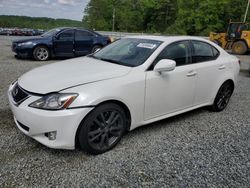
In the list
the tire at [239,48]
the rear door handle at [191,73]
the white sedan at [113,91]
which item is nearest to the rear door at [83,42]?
the white sedan at [113,91]

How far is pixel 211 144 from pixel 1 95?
419 centimetres

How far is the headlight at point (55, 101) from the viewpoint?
2.54 meters

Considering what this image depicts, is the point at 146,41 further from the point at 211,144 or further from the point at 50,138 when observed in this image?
the point at 50,138

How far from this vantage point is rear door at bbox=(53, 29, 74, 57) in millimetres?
9773

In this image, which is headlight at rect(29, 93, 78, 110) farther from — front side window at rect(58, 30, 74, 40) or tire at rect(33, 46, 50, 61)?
front side window at rect(58, 30, 74, 40)

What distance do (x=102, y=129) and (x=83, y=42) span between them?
8147 mm

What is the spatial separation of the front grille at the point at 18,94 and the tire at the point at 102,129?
2.51 ft

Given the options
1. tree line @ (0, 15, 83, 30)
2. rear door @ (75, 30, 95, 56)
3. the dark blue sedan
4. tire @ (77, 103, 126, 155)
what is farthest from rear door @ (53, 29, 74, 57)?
tree line @ (0, 15, 83, 30)

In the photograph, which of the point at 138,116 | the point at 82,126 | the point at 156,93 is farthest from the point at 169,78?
the point at 82,126

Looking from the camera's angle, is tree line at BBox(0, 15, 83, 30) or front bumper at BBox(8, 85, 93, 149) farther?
tree line at BBox(0, 15, 83, 30)

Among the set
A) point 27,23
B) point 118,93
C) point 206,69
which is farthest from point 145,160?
point 27,23

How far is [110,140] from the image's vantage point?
3.02 meters

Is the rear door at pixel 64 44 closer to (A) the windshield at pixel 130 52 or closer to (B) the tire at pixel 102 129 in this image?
(A) the windshield at pixel 130 52

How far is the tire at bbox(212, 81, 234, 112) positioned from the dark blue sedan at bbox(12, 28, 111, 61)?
7.25m
